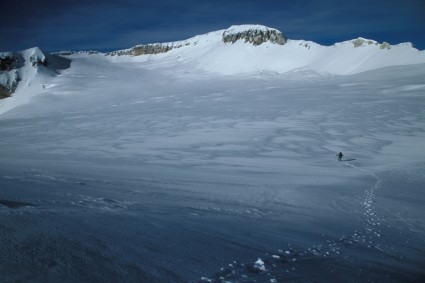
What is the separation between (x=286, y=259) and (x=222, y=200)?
2635 millimetres

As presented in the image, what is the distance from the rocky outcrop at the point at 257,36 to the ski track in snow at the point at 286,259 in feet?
211

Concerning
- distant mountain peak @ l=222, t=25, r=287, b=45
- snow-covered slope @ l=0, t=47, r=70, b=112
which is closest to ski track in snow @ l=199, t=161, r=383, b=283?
snow-covered slope @ l=0, t=47, r=70, b=112

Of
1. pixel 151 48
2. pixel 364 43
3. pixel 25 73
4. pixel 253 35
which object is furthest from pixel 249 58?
pixel 151 48

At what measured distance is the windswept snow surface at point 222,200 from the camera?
4.00m

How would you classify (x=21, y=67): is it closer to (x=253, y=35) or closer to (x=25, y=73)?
(x=25, y=73)

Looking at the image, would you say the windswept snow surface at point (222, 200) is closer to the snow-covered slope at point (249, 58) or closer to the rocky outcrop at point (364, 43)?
the snow-covered slope at point (249, 58)

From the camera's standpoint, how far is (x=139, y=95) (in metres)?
38.0

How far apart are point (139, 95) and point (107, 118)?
512 inches

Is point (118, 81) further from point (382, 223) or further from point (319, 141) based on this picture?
point (382, 223)

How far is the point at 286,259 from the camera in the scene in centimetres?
448

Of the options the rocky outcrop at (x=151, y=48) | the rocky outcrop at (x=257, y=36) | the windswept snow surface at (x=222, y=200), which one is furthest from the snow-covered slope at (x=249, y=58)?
the windswept snow surface at (x=222, y=200)

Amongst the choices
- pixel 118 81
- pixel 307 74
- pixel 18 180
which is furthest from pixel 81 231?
pixel 118 81

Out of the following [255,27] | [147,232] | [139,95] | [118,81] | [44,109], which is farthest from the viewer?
[255,27]

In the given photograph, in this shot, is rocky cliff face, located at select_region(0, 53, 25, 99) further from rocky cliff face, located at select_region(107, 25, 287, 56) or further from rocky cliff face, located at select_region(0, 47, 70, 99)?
rocky cliff face, located at select_region(107, 25, 287, 56)
